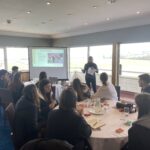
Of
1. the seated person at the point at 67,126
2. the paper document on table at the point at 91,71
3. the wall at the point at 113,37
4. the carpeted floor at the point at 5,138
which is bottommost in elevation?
the carpeted floor at the point at 5,138

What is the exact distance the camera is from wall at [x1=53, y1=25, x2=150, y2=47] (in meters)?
5.68

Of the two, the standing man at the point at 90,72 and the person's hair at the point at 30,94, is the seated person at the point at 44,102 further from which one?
the standing man at the point at 90,72

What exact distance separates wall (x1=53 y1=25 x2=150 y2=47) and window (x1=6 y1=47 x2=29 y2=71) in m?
2.02

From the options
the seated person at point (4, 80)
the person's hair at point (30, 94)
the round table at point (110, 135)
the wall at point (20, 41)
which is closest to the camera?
the round table at point (110, 135)

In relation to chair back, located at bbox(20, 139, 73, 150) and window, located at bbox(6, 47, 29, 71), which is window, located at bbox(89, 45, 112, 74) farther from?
chair back, located at bbox(20, 139, 73, 150)

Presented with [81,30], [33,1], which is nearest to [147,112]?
[33,1]

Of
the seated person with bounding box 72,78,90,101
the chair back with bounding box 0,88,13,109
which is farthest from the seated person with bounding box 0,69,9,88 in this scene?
the seated person with bounding box 72,78,90,101

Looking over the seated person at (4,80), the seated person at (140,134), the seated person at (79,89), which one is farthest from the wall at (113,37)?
the seated person at (140,134)

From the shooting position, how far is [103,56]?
7.53m

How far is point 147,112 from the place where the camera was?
6.31ft

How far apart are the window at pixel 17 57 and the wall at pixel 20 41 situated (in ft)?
0.92

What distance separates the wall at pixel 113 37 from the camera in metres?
5.68

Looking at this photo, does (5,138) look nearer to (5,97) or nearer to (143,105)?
(5,97)

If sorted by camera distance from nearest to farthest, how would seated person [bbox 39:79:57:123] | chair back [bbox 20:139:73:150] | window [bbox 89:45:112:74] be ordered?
chair back [bbox 20:139:73:150] < seated person [bbox 39:79:57:123] < window [bbox 89:45:112:74]
